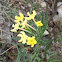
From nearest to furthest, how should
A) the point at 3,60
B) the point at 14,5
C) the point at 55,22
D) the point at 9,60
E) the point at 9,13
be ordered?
the point at 3,60 → the point at 9,60 → the point at 9,13 → the point at 55,22 → the point at 14,5

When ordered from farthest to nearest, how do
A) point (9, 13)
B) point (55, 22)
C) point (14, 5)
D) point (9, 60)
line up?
point (14, 5), point (55, 22), point (9, 13), point (9, 60)

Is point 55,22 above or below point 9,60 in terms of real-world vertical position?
above

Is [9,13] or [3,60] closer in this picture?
[3,60]

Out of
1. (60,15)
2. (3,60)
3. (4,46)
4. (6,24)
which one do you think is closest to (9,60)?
(3,60)

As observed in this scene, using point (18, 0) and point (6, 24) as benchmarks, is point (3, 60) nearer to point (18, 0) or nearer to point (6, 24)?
point (6, 24)

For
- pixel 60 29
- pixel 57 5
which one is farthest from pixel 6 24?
pixel 57 5

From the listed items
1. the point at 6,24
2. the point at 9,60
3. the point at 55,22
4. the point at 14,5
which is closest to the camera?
the point at 9,60

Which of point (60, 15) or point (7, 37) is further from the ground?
point (60, 15)

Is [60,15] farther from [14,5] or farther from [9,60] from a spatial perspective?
[9,60]

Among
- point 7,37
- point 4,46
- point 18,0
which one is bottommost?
point 4,46
